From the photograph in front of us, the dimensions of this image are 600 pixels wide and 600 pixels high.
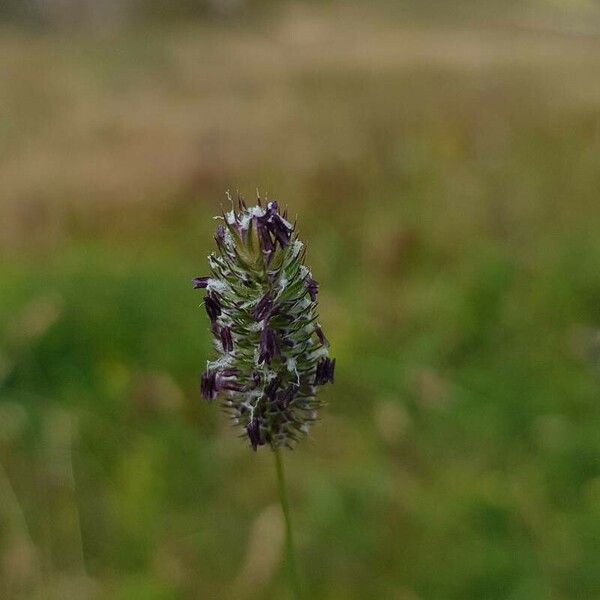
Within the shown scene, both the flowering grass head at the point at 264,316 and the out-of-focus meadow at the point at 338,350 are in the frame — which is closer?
the flowering grass head at the point at 264,316

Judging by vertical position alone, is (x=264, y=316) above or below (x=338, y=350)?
below

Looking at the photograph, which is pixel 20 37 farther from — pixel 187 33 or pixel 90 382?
pixel 90 382

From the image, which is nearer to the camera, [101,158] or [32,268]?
[32,268]

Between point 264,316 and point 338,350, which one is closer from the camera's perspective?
point 264,316

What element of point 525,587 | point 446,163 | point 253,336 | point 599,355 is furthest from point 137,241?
point 253,336

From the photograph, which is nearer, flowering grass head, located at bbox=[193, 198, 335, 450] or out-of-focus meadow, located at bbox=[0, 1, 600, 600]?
flowering grass head, located at bbox=[193, 198, 335, 450]
